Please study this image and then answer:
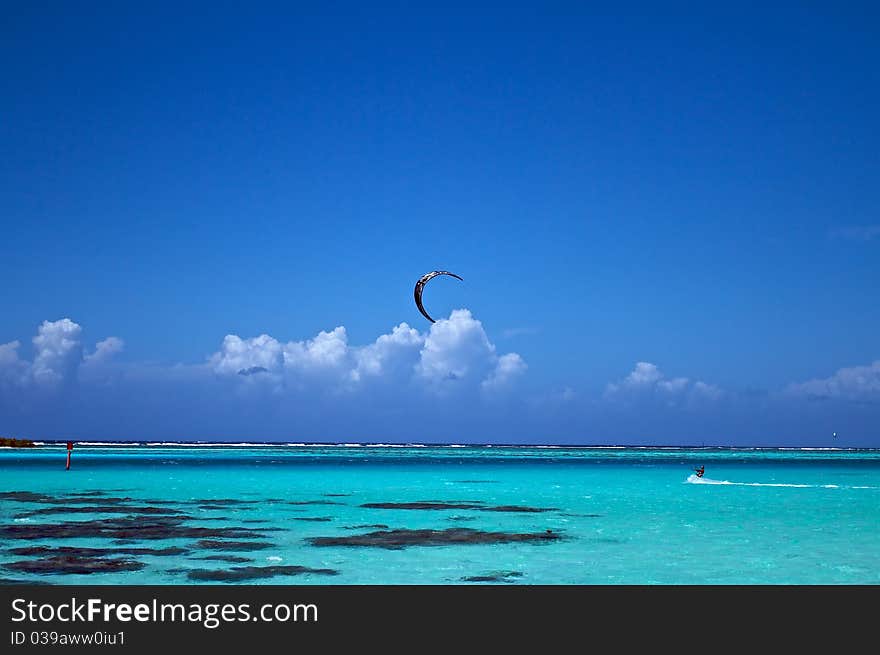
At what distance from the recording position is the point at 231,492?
1778 inches

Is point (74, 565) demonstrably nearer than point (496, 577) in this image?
No

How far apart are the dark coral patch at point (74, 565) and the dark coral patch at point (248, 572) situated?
1634 millimetres

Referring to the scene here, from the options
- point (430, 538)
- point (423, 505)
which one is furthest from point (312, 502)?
point (430, 538)

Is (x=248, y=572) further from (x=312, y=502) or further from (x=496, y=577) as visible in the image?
(x=312, y=502)

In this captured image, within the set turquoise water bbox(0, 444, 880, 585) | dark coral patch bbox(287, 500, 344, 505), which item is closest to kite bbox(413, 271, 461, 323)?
turquoise water bbox(0, 444, 880, 585)

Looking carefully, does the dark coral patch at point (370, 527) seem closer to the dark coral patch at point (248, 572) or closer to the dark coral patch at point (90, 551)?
the dark coral patch at point (90, 551)

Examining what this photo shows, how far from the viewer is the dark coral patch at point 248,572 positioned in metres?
18.7

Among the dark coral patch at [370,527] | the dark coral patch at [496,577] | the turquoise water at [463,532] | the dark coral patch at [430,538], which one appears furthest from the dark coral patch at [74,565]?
the dark coral patch at [370,527]

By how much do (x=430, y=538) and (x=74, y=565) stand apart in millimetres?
9570

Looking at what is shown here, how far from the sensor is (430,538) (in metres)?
25.5

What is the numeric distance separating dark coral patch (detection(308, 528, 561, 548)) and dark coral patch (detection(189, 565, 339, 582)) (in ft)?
13.3

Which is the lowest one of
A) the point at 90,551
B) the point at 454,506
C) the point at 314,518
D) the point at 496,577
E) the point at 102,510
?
the point at 496,577

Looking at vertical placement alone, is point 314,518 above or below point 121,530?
below
